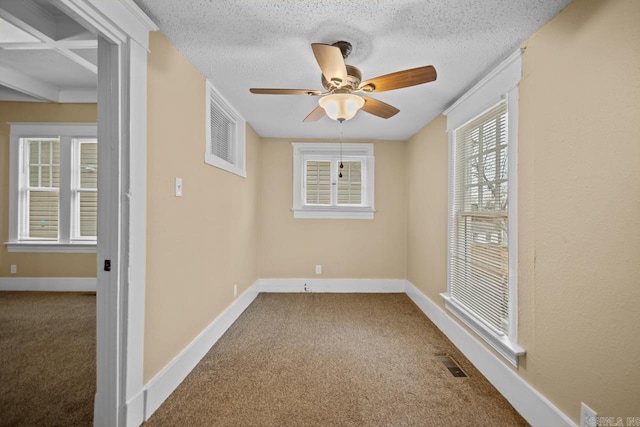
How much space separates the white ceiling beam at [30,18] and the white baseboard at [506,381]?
3.71m

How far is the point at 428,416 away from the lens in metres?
1.69

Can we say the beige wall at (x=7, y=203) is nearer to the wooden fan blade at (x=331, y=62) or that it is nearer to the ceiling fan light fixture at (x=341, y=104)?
the ceiling fan light fixture at (x=341, y=104)

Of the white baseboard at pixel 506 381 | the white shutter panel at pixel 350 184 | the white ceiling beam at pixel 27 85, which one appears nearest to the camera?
the white baseboard at pixel 506 381

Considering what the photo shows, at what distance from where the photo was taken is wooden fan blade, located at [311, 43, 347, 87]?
4.60 feet

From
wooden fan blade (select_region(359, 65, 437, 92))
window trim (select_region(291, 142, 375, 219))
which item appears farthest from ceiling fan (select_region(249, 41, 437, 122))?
window trim (select_region(291, 142, 375, 219))

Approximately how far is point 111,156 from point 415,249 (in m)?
3.49

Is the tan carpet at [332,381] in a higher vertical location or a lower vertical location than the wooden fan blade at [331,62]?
lower

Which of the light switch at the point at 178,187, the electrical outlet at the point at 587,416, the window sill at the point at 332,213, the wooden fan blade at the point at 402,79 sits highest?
the wooden fan blade at the point at 402,79

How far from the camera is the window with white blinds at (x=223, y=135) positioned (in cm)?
241

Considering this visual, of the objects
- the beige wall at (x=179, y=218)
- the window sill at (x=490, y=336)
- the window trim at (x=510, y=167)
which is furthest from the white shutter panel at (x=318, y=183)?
the window trim at (x=510, y=167)

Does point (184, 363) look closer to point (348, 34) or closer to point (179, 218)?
point (179, 218)

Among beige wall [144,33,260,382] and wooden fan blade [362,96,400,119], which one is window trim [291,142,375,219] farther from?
wooden fan blade [362,96,400,119]

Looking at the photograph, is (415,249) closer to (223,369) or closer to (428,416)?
(428,416)

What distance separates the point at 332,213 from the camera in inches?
168
